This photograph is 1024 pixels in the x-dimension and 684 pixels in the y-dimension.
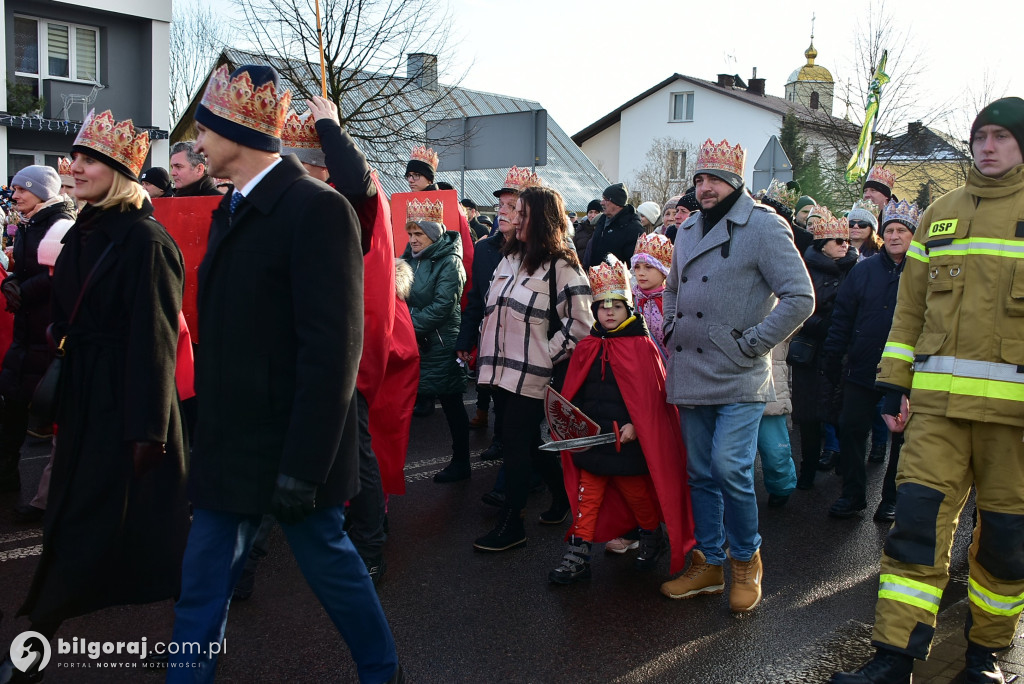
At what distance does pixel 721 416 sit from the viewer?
178 inches

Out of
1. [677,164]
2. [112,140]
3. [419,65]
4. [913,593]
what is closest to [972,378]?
[913,593]

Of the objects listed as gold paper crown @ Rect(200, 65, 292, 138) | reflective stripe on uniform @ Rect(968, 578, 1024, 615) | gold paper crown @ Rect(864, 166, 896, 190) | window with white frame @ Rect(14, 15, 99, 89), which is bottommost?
reflective stripe on uniform @ Rect(968, 578, 1024, 615)

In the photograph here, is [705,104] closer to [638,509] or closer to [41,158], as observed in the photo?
[41,158]

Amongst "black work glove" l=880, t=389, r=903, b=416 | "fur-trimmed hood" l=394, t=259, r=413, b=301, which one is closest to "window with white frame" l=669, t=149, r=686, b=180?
"fur-trimmed hood" l=394, t=259, r=413, b=301

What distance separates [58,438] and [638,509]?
283cm

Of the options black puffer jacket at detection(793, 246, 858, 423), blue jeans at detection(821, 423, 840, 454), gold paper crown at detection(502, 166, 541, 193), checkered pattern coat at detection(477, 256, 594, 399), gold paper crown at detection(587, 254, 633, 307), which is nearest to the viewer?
gold paper crown at detection(587, 254, 633, 307)

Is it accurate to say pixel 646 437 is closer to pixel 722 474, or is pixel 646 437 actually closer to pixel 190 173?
pixel 722 474

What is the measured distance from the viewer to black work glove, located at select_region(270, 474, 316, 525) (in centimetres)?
270

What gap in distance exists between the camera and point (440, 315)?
269 inches

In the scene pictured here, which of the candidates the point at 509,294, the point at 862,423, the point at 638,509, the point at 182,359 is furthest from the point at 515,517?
the point at 862,423

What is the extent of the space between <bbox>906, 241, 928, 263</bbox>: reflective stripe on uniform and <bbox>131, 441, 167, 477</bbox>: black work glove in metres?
3.12

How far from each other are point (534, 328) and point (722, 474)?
4.62 feet

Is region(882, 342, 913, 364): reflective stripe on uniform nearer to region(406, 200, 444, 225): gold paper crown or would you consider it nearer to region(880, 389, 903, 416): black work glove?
region(880, 389, 903, 416): black work glove

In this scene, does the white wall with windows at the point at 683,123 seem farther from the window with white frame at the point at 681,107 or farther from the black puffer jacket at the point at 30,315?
the black puffer jacket at the point at 30,315
